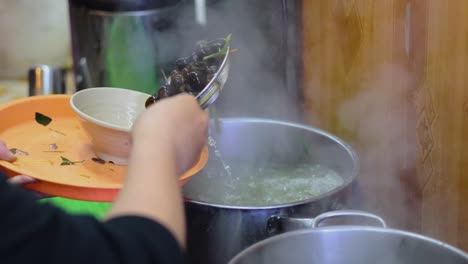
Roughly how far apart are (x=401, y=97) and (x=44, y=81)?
1.32 m

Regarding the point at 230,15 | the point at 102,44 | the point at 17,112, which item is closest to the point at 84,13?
the point at 102,44

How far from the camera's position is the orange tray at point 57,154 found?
3.67 ft

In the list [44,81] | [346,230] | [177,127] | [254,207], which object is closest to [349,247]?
[346,230]

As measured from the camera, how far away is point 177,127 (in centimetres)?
81

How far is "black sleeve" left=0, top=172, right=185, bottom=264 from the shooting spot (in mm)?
A: 605

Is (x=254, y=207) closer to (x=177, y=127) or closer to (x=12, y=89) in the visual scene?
(x=177, y=127)

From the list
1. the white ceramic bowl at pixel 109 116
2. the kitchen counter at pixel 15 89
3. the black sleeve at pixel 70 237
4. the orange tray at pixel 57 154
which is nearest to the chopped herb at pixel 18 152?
the orange tray at pixel 57 154

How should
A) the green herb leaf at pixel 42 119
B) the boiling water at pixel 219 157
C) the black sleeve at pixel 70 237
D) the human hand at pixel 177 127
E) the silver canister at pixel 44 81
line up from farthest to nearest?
the silver canister at pixel 44 81 → the boiling water at pixel 219 157 → the green herb leaf at pixel 42 119 → the human hand at pixel 177 127 → the black sleeve at pixel 70 237

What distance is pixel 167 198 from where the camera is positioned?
2.33ft

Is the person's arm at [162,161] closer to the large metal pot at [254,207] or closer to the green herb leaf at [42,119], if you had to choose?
the large metal pot at [254,207]

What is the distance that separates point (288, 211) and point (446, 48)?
2.00 feet

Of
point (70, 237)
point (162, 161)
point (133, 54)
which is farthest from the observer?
point (133, 54)

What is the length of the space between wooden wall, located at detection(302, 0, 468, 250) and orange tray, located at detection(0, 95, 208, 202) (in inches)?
24.3

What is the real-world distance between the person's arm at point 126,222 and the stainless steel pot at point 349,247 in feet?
1.07
